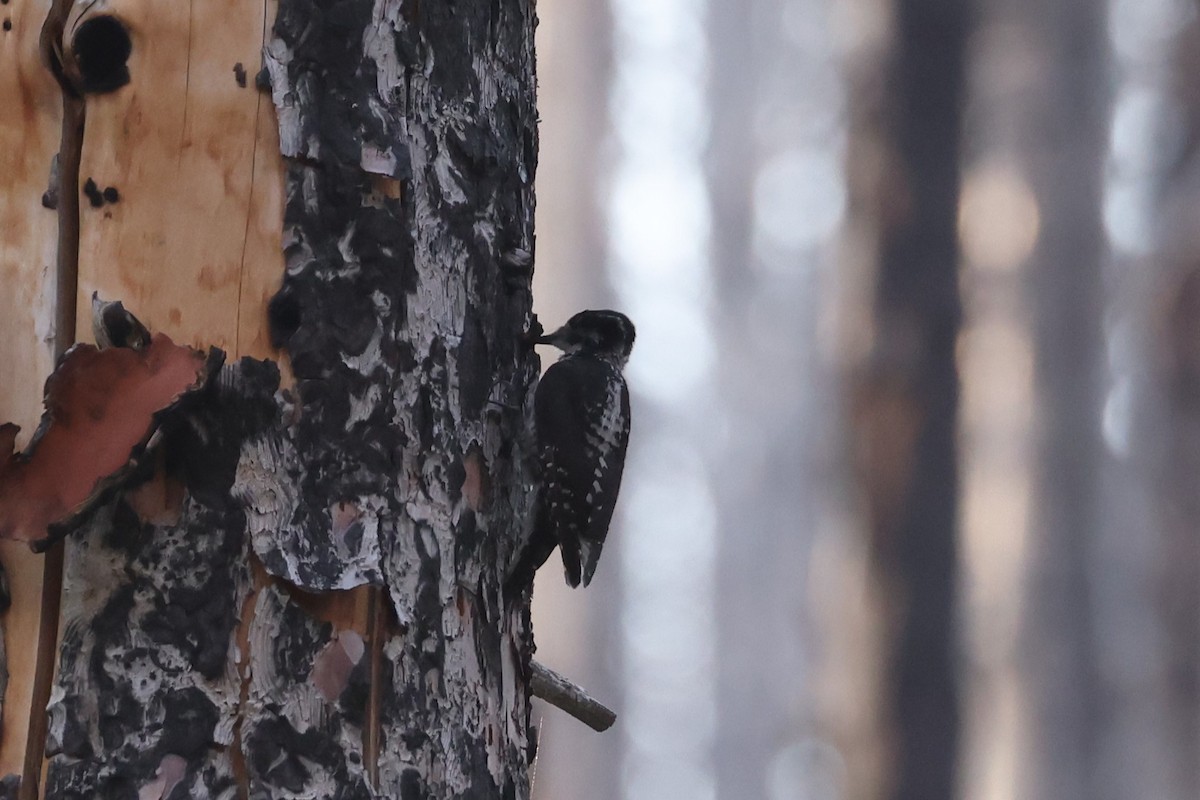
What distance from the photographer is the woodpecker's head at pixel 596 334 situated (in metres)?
2.66

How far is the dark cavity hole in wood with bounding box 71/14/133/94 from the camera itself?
1215mm

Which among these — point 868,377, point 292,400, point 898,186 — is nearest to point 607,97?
point 898,186

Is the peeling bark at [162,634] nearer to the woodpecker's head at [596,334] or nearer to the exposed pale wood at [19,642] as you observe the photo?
the exposed pale wood at [19,642]

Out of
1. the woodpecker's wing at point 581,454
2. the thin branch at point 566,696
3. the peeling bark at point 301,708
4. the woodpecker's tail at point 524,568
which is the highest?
the woodpecker's wing at point 581,454

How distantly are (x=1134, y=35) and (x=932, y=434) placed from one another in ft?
3.50

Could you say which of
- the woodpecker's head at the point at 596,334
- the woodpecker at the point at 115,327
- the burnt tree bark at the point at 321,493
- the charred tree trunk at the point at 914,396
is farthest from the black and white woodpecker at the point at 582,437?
the woodpecker at the point at 115,327

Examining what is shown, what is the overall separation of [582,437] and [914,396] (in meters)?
0.88

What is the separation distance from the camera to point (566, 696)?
176cm

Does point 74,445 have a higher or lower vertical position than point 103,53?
lower

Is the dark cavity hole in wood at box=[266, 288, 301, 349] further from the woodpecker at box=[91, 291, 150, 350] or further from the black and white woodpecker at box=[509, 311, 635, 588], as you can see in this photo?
the black and white woodpecker at box=[509, 311, 635, 588]

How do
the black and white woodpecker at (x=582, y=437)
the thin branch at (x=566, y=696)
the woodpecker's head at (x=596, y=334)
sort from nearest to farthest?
the thin branch at (x=566, y=696) → the black and white woodpecker at (x=582, y=437) → the woodpecker's head at (x=596, y=334)

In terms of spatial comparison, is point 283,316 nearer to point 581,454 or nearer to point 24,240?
point 24,240

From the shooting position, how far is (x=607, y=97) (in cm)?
295

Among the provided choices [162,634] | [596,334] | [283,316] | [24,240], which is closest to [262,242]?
[283,316]
